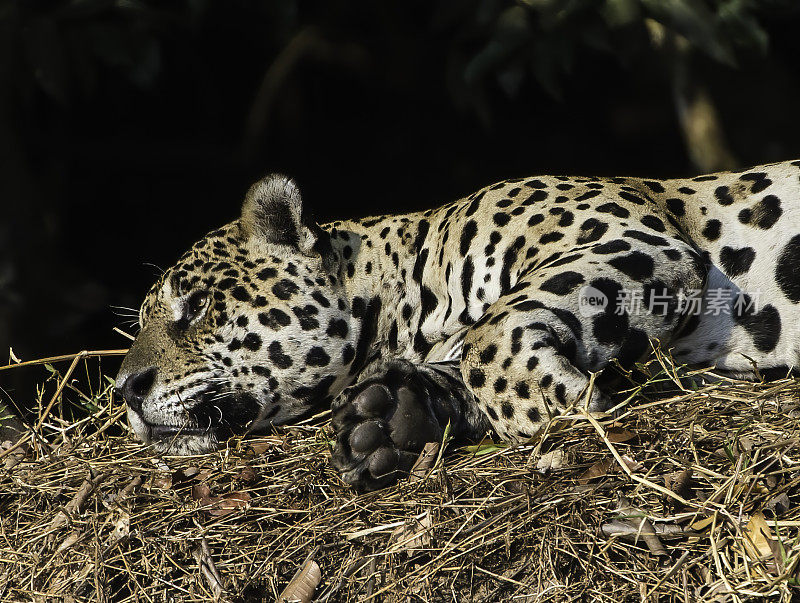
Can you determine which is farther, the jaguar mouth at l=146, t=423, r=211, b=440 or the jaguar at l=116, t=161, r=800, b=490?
the jaguar mouth at l=146, t=423, r=211, b=440

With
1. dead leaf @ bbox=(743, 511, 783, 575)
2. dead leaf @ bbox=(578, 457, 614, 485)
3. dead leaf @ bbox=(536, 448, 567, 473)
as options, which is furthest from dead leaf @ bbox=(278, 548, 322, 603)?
dead leaf @ bbox=(743, 511, 783, 575)

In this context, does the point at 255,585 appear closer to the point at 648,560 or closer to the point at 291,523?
the point at 291,523

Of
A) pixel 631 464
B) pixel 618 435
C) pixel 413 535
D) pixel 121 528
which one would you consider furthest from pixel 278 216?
pixel 631 464

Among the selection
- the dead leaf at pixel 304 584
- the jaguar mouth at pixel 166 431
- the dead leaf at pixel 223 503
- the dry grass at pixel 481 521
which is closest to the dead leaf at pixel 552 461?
the dry grass at pixel 481 521

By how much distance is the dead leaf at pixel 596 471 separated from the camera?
3070 mm

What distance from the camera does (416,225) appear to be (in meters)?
4.61

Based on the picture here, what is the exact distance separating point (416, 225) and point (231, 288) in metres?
0.93

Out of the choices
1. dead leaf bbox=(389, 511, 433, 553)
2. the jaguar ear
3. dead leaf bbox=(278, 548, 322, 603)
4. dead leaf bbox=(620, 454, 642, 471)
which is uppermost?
the jaguar ear

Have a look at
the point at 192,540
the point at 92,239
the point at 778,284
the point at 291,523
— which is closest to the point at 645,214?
the point at 778,284

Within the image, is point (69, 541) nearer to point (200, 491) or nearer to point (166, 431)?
point (200, 491)

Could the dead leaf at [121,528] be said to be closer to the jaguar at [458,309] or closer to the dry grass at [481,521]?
the dry grass at [481,521]

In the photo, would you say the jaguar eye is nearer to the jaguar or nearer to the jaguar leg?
the jaguar

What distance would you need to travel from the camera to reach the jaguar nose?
3961mm

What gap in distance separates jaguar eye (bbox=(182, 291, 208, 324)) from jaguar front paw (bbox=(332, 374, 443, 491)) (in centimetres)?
93
